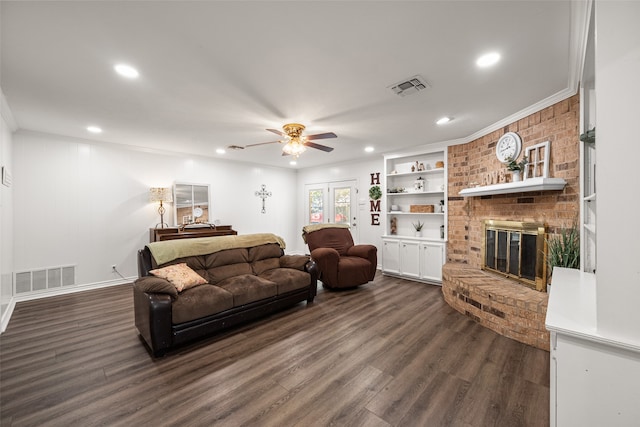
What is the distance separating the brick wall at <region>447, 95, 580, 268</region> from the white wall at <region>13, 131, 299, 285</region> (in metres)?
5.02

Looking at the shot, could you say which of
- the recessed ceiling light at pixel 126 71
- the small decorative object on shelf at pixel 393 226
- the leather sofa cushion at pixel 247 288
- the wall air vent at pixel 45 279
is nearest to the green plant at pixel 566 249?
the small decorative object on shelf at pixel 393 226

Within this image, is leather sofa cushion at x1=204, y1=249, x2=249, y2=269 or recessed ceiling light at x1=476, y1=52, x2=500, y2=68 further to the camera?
leather sofa cushion at x1=204, y1=249, x2=249, y2=269

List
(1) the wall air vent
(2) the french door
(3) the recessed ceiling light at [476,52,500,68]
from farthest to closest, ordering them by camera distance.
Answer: (2) the french door → (1) the wall air vent → (3) the recessed ceiling light at [476,52,500,68]

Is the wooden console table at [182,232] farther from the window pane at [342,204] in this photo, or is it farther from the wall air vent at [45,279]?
the window pane at [342,204]

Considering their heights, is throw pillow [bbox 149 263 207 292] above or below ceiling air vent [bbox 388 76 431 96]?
below

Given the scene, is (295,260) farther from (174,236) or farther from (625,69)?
(625,69)

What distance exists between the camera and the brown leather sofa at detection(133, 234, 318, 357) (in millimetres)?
2401

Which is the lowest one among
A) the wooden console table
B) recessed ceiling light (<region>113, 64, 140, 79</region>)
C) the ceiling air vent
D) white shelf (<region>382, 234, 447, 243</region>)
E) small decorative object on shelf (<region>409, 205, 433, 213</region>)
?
white shelf (<region>382, 234, 447, 243</region>)

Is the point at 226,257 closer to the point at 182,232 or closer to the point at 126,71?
the point at 182,232

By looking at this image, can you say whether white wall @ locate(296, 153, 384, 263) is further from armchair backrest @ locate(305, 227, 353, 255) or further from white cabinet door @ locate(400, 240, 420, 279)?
armchair backrest @ locate(305, 227, 353, 255)

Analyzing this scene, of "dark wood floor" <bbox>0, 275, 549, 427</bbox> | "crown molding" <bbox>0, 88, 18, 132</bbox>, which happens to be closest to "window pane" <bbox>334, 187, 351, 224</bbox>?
"dark wood floor" <bbox>0, 275, 549, 427</bbox>

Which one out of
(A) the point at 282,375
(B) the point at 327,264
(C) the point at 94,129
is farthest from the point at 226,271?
(C) the point at 94,129

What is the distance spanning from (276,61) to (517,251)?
3502 millimetres

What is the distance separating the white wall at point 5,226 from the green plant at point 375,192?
5.44 metres
